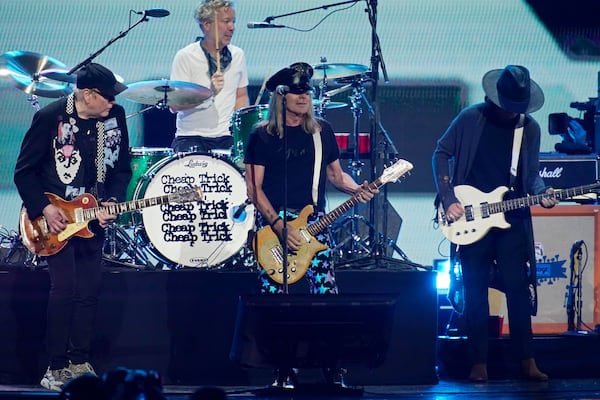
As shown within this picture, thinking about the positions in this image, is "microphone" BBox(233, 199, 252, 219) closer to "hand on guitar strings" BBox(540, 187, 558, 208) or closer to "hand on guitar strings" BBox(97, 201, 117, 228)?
"hand on guitar strings" BBox(97, 201, 117, 228)

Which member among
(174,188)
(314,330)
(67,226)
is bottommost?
(314,330)

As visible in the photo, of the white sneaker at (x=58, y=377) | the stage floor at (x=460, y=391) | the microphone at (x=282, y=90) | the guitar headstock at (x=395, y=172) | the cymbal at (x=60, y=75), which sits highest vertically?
the cymbal at (x=60, y=75)

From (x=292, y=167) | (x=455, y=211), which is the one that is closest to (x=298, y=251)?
(x=292, y=167)

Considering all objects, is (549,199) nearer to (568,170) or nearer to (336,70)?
(568,170)

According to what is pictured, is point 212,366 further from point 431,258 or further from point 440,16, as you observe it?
point 440,16

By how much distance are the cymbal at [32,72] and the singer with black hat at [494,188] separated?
3199 millimetres

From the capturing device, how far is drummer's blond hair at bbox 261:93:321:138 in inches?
297

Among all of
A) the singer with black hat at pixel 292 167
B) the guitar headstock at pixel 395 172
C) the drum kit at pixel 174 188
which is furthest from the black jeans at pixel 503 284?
the drum kit at pixel 174 188

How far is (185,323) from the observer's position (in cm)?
859

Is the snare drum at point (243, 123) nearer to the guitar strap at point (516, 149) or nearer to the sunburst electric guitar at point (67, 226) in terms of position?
the sunburst electric guitar at point (67, 226)

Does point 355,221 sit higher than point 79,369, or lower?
higher

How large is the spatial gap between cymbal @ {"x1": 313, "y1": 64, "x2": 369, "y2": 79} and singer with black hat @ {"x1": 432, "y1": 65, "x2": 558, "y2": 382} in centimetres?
128

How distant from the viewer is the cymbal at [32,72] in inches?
355

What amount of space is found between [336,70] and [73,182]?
110 inches
